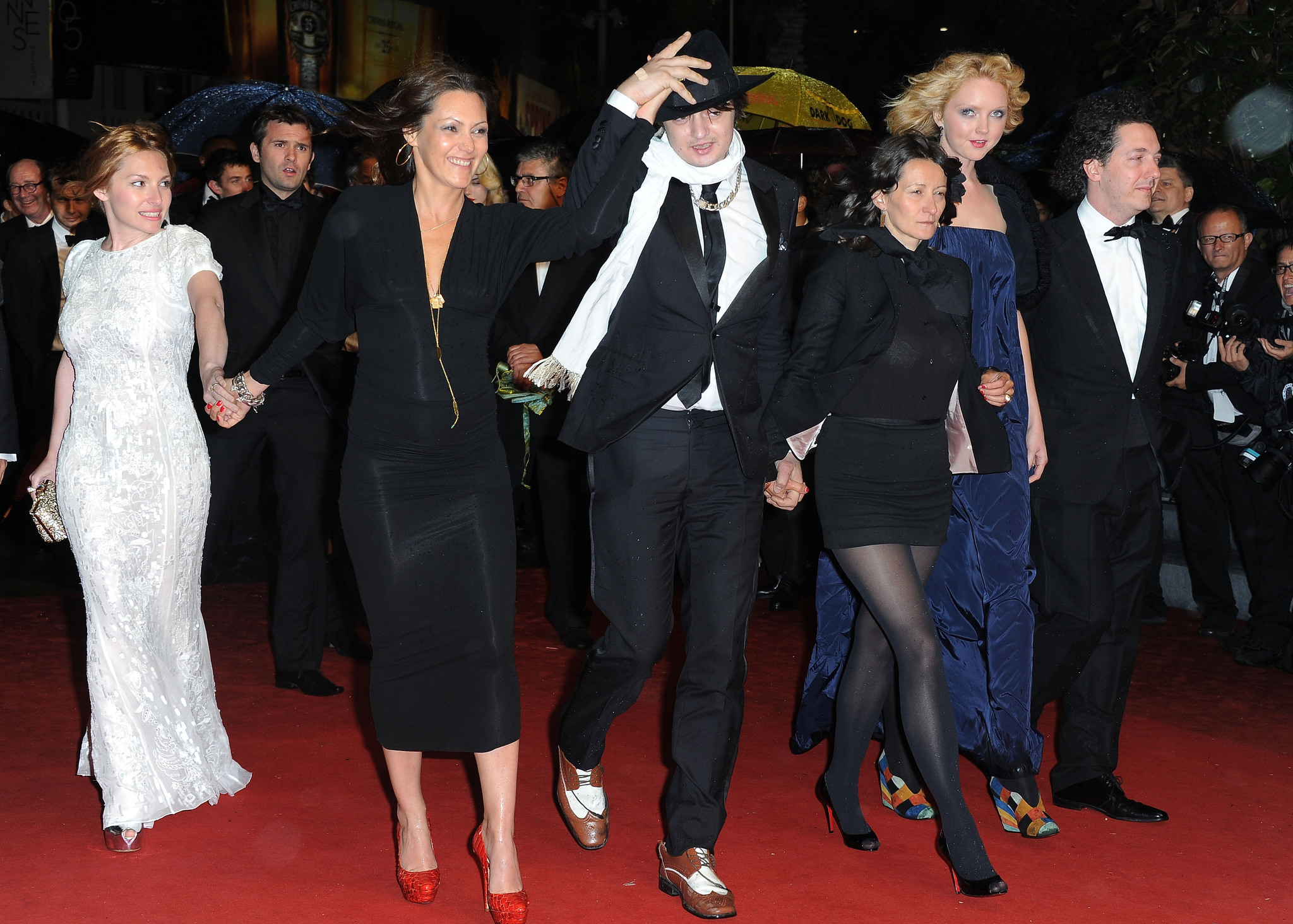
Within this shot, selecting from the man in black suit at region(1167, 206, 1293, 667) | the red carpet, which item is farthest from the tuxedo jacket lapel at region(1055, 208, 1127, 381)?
the man in black suit at region(1167, 206, 1293, 667)

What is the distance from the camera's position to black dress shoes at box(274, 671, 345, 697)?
5160mm

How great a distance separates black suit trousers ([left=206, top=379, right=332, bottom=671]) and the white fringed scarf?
1.88 m

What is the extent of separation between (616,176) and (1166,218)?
12.1 feet

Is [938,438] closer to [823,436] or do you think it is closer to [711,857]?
[823,436]

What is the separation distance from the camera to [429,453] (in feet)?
10.9

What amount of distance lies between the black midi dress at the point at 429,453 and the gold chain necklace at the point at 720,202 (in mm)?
301

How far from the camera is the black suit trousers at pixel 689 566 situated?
3510 millimetres

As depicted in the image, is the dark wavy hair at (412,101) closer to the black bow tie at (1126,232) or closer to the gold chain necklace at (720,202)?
the gold chain necklace at (720,202)

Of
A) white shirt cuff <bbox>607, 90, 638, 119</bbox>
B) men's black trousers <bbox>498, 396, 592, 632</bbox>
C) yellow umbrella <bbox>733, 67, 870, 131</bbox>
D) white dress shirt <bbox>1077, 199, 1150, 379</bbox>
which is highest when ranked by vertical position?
yellow umbrella <bbox>733, 67, 870, 131</bbox>

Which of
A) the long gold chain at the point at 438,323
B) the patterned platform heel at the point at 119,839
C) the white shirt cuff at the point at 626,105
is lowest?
the patterned platform heel at the point at 119,839

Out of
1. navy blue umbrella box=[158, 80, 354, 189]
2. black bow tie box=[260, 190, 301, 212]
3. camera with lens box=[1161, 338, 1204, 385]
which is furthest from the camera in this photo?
navy blue umbrella box=[158, 80, 354, 189]

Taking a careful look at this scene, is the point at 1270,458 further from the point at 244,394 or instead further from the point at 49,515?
the point at 49,515

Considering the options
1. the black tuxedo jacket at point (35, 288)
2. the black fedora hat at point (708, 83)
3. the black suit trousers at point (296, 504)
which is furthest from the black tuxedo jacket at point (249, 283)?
the black tuxedo jacket at point (35, 288)

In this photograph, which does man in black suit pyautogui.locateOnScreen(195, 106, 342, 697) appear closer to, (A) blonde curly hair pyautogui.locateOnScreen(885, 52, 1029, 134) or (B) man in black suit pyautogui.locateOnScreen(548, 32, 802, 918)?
(B) man in black suit pyautogui.locateOnScreen(548, 32, 802, 918)
